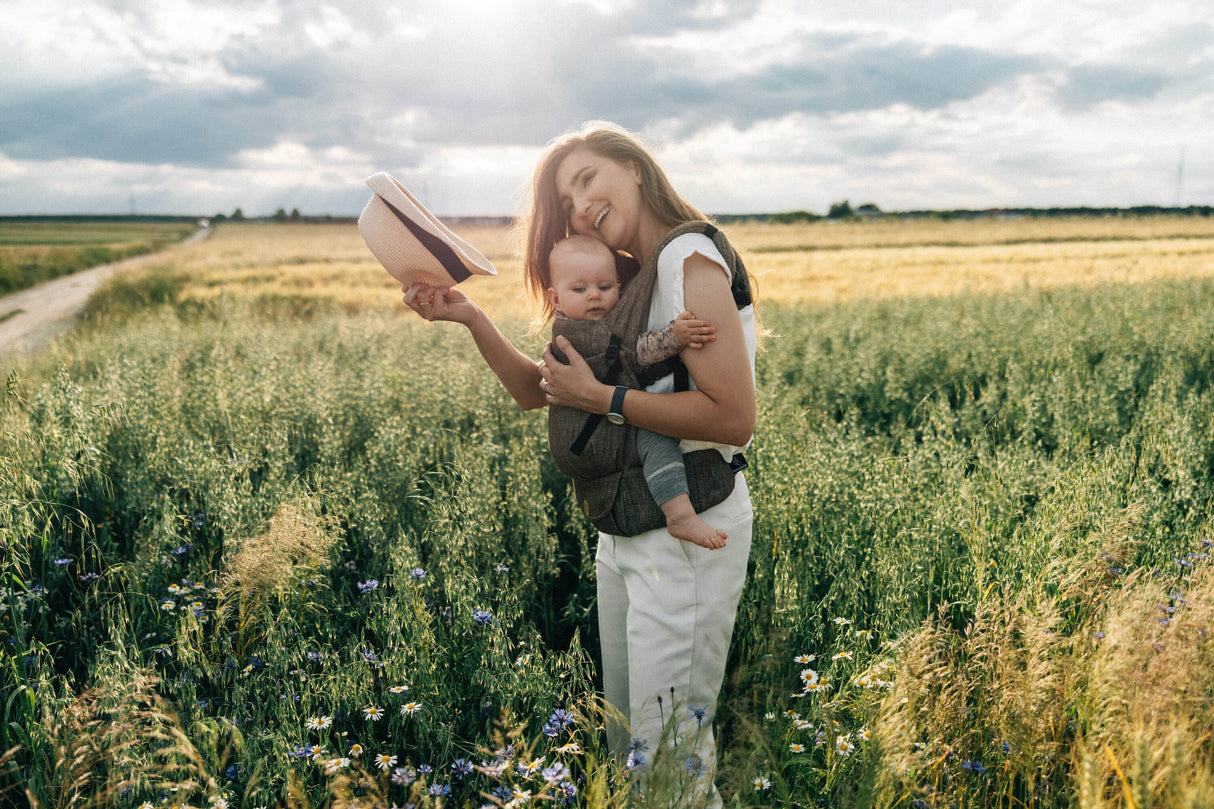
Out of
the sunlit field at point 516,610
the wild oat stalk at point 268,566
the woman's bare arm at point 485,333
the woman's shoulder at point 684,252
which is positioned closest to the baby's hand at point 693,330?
the woman's shoulder at point 684,252

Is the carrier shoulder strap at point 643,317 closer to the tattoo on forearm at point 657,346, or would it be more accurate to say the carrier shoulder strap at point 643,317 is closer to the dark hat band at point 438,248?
the tattoo on forearm at point 657,346

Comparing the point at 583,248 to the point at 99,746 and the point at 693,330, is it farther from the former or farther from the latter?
the point at 99,746

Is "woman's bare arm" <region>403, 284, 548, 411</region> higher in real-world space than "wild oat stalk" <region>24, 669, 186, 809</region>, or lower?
higher

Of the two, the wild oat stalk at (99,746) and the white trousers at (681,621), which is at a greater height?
the white trousers at (681,621)

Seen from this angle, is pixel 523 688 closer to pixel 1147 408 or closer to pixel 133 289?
pixel 1147 408

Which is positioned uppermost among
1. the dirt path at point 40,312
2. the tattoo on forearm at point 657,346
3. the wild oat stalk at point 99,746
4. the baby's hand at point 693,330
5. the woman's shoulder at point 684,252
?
the woman's shoulder at point 684,252

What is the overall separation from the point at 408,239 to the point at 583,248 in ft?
1.56

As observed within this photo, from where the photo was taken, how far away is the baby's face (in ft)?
6.14

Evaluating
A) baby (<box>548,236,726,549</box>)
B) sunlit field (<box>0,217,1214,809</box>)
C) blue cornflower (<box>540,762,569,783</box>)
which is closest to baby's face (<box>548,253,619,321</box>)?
baby (<box>548,236,726,549</box>)

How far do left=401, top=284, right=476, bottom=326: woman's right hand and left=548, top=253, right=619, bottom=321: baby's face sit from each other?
0.32 metres

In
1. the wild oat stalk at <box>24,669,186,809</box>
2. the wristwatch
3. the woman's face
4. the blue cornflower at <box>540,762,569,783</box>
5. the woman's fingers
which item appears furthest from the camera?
the woman's fingers

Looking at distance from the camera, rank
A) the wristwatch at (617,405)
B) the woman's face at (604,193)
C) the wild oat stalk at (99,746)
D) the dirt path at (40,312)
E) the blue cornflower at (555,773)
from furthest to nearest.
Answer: the dirt path at (40,312) < the woman's face at (604,193) < the wristwatch at (617,405) < the wild oat stalk at (99,746) < the blue cornflower at (555,773)

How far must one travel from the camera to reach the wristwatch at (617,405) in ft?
5.65

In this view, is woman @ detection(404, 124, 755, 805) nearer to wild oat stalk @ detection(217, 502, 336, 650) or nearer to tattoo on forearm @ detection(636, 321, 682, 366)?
tattoo on forearm @ detection(636, 321, 682, 366)
